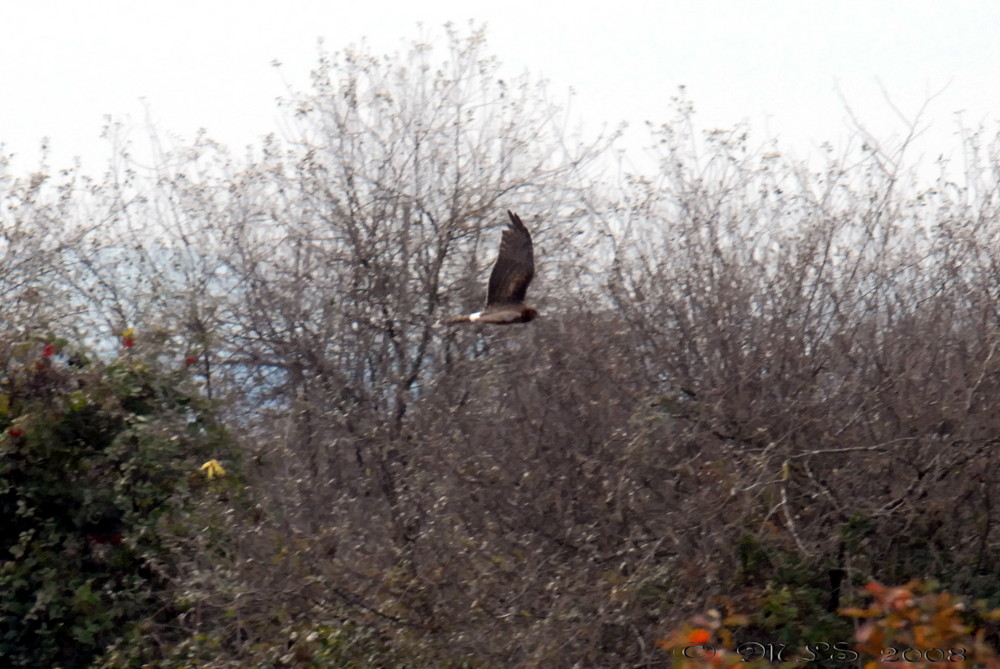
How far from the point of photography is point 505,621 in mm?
5547

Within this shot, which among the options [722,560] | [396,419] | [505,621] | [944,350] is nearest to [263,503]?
[396,419]

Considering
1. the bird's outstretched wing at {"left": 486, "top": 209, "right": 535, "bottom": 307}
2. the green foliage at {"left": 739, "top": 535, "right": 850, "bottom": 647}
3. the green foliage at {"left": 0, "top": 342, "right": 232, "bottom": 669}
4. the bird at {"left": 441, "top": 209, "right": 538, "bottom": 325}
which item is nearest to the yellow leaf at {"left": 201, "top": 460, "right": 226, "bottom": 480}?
the green foliage at {"left": 0, "top": 342, "right": 232, "bottom": 669}

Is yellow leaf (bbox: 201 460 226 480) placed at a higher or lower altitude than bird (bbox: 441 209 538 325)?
lower

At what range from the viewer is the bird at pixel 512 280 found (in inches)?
272

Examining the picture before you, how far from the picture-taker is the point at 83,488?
7.62m

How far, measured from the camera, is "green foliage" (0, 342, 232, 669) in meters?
7.36

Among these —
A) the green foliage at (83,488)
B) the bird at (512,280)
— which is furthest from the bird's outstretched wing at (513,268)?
the green foliage at (83,488)

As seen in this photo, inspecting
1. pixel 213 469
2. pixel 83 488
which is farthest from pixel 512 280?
pixel 83 488

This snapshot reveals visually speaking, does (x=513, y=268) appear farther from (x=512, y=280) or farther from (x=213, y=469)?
(x=213, y=469)

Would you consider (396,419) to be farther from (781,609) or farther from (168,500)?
(781,609)

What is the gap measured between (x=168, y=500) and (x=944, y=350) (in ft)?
15.2

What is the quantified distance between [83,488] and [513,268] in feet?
10.1
